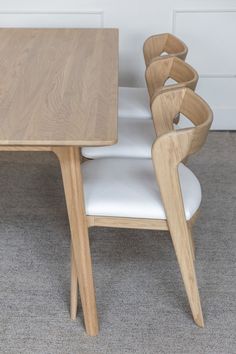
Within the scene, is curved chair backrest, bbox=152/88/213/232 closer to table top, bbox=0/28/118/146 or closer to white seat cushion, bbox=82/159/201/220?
white seat cushion, bbox=82/159/201/220

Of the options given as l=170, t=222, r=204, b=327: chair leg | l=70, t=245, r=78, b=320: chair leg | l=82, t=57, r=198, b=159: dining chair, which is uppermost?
l=82, t=57, r=198, b=159: dining chair

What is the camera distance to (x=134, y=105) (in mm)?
2250

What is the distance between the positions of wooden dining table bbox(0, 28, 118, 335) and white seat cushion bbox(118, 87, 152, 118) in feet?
0.81

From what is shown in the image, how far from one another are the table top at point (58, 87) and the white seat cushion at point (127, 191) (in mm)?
240

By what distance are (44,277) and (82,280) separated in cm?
41

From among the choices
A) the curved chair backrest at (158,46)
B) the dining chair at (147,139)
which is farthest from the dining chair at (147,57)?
the dining chair at (147,139)

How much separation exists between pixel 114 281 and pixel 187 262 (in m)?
0.42

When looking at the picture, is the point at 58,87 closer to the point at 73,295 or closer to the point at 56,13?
the point at 73,295

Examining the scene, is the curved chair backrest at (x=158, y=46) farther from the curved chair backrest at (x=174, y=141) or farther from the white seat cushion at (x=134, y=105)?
the curved chair backrest at (x=174, y=141)

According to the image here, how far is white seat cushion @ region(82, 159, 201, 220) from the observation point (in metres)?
1.51

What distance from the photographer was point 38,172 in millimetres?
2613

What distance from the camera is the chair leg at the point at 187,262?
1518 millimetres

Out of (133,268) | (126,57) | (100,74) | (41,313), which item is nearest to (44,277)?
(41,313)

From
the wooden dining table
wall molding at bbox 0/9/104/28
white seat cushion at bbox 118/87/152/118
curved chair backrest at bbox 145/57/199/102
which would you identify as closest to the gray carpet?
the wooden dining table
